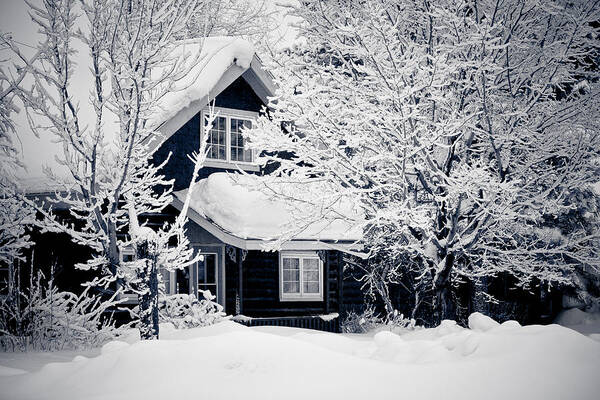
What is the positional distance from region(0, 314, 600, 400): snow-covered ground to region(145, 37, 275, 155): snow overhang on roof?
30.9 feet

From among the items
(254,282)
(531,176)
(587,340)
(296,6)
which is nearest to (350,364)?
(587,340)

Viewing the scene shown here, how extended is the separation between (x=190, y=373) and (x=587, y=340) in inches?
139

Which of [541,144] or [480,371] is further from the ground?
[541,144]

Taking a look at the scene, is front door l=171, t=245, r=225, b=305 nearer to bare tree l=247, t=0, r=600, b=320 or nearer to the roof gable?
the roof gable

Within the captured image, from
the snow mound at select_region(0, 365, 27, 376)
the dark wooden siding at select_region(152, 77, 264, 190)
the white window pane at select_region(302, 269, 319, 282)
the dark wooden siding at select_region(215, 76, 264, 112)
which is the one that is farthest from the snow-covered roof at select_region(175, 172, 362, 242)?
the snow mound at select_region(0, 365, 27, 376)

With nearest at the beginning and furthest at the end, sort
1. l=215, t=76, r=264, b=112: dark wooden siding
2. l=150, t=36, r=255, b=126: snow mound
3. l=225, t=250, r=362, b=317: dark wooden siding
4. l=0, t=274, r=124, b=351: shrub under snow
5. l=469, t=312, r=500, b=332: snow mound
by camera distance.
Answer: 1. l=469, t=312, r=500, b=332: snow mound
2. l=0, t=274, r=124, b=351: shrub under snow
3. l=150, t=36, r=255, b=126: snow mound
4. l=225, t=250, r=362, b=317: dark wooden siding
5. l=215, t=76, r=264, b=112: dark wooden siding

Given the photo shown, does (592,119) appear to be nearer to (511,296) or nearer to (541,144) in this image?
(541,144)

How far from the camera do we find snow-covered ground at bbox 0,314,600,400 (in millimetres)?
4691

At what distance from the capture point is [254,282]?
16.9 m

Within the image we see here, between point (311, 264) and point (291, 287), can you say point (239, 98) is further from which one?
point (291, 287)

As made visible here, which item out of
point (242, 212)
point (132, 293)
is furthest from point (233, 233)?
point (132, 293)

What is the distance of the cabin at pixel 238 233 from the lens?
592 inches

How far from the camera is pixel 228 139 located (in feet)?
55.6

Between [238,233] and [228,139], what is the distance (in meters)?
3.63
